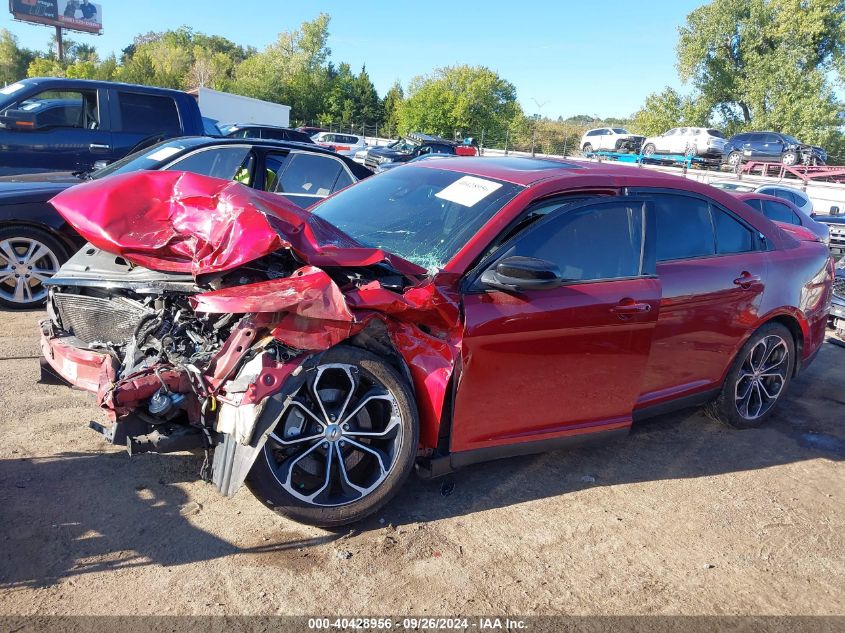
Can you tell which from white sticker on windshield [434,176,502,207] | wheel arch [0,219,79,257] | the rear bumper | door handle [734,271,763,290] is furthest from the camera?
wheel arch [0,219,79,257]

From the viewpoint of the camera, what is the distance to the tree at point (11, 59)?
7181 centimetres

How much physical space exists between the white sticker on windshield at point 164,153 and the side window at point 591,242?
14.9 feet

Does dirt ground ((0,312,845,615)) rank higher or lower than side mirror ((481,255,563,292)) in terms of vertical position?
lower

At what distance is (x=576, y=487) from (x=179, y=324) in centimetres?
236

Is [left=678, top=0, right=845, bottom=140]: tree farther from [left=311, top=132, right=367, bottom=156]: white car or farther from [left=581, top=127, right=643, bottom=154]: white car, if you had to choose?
[left=311, top=132, right=367, bottom=156]: white car

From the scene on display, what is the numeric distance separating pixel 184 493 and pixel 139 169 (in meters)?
4.20

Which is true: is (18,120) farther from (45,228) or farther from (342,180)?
(342,180)

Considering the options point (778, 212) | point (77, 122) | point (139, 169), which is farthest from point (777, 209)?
point (77, 122)

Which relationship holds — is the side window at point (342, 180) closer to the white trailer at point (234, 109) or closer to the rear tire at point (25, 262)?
the rear tire at point (25, 262)

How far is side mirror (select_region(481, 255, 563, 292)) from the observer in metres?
3.11

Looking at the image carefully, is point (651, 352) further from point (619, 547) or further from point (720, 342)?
point (619, 547)

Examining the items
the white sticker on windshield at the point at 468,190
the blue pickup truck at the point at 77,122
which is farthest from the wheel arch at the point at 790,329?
the blue pickup truck at the point at 77,122

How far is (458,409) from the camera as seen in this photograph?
3.12m

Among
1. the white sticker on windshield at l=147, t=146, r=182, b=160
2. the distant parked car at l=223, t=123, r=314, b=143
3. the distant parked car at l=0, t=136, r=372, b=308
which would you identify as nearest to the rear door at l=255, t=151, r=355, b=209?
the distant parked car at l=0, t=136, r=372, b=308
